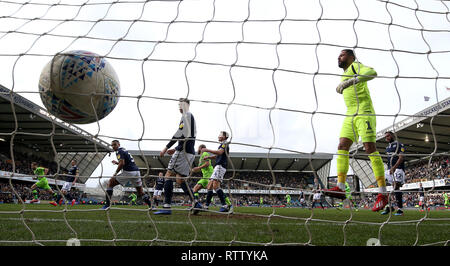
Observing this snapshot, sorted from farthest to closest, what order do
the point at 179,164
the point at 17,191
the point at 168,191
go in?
1. the point at 17,191
2. the point at 168,191
3. the point at 179,164

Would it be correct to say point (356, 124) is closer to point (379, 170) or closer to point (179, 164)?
point (379, 170)

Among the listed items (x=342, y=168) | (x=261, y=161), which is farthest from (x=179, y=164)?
(x=261, y=161)

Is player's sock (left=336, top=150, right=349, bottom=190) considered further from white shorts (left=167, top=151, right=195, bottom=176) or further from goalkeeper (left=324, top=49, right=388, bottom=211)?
white shorts (left=167, top=151, right=195, bottom=176)

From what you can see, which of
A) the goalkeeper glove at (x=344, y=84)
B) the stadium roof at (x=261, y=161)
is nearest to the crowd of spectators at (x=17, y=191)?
the stadium roof at (x=261, y=161)

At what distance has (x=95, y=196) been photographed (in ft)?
119

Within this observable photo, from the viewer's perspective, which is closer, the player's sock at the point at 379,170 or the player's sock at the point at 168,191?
the player's sock at the point at 379,170

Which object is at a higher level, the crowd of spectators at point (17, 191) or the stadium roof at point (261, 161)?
the stadium roof at point (261, 161)

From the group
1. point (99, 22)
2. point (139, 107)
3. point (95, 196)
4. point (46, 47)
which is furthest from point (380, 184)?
point (95, 196)

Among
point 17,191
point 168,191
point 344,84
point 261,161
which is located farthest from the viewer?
point 261,161

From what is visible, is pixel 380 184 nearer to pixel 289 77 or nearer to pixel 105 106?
pixel 289 77

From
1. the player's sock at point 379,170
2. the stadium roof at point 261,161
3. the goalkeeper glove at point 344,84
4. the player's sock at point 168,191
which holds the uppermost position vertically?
the goalkeeper glove at point 344,84

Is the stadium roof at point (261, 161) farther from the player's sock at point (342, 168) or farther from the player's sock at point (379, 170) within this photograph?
the player's sock at point (342, 168)
